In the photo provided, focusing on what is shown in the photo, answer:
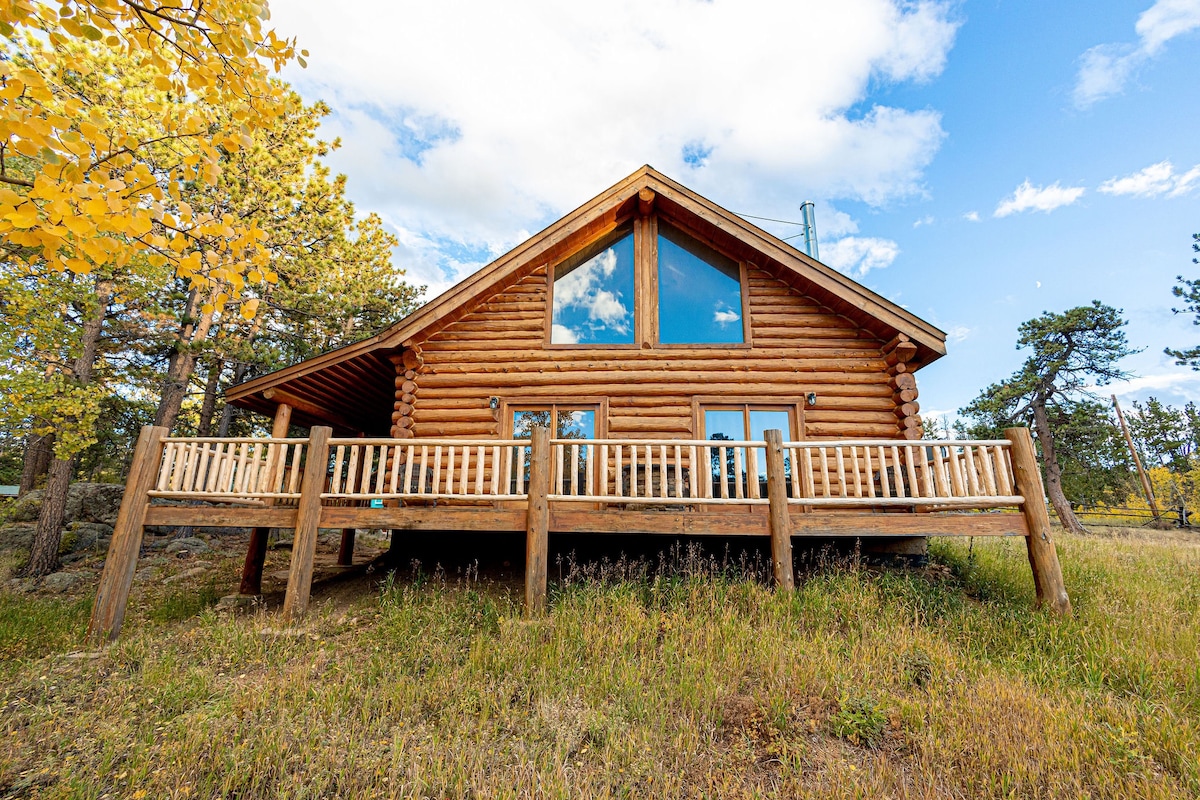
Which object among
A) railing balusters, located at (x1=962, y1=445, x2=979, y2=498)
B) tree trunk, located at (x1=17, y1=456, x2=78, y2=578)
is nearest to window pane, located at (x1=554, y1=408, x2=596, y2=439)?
railing balusters, located at (x1=962, y1=445, x2=979, y2=498)

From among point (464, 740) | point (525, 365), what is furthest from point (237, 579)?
point (464, 740)

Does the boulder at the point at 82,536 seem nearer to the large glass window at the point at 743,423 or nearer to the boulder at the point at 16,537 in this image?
the boulder at the point at 16,537

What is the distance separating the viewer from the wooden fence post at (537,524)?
6.88 meters

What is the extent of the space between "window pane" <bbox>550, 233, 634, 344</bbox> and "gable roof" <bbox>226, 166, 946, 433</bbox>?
51 cm

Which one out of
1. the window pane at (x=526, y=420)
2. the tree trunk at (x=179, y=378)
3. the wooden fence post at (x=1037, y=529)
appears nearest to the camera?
the wooden fence post at (x=1037, y=529)

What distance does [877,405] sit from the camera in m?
9.93

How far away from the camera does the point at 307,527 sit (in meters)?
7.53

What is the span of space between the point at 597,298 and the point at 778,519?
20.1 ft

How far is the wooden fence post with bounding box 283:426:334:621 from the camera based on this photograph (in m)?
7.26

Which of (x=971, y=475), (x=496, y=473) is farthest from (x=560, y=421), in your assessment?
(x=971, y=475)

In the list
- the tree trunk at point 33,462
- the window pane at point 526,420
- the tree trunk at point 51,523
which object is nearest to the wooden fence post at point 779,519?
the window pane at point 526,420

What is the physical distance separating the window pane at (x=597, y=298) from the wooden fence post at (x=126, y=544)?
6.96m

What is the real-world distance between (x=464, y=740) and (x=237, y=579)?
11692 mm

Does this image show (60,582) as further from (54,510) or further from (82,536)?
(82,536)
